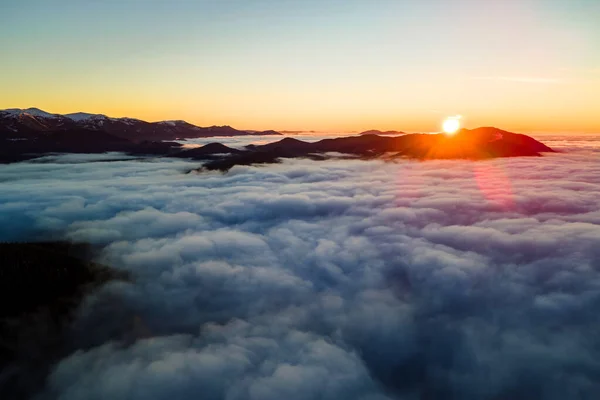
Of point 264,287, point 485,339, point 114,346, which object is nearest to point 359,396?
point 485,339

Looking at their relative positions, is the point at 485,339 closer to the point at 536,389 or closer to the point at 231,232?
the point at 536,389

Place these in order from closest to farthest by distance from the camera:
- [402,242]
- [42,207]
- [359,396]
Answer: [359,396] < [402,242] < [42,207]

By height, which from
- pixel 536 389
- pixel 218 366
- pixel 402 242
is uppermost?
pixel 402 242

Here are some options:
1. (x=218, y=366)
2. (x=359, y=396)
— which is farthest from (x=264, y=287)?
(x=359, y=396)

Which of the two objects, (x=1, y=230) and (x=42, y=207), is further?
(x=42, y=207)

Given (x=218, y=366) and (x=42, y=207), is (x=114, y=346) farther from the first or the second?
(x=42, y=207)

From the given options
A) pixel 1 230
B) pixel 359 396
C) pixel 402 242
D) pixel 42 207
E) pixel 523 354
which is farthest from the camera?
pixel 42 207

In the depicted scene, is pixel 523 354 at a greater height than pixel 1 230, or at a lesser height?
lesser
